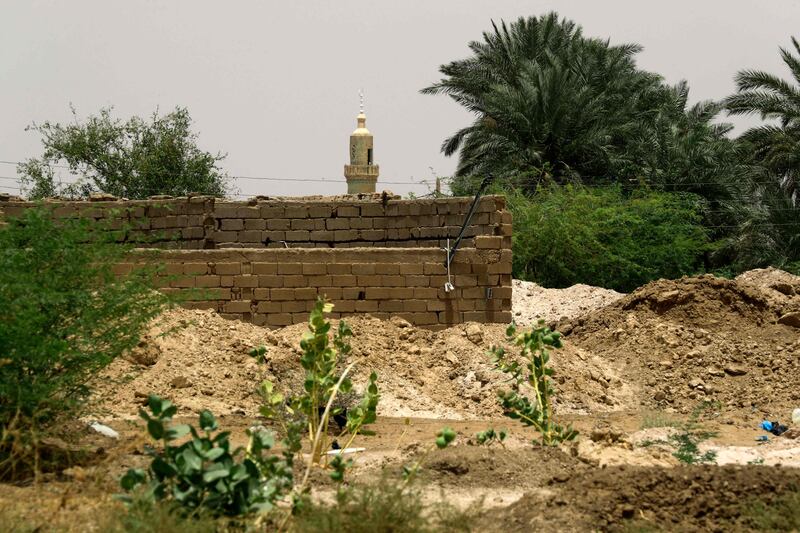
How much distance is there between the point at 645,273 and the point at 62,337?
2647cm

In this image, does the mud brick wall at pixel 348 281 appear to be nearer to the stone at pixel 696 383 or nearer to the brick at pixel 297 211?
the brick at pixel 297 211

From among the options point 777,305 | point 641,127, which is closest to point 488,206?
point 777,305

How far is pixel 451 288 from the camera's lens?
14.9 metres

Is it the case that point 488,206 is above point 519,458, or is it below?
above

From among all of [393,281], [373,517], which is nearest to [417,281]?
[393,281]

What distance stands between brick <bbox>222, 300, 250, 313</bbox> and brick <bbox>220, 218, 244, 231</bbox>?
139 cm

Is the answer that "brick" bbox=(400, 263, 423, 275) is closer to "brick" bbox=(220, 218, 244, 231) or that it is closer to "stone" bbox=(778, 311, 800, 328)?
"brick" bbox=(220, 218, 244, 231)

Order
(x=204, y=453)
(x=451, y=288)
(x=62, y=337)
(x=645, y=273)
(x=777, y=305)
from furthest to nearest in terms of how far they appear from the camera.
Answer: (x=645, y=273) → (x=777, y=305) → (x=451, y=288) → (x=62, y=337) → (x=204, y=453)

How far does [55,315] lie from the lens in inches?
325

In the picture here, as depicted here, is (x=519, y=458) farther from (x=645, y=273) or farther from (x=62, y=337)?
(x=645, y=273)

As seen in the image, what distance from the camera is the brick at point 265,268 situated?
14898 millimetres

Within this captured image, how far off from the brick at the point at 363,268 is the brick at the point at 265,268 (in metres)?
0.90

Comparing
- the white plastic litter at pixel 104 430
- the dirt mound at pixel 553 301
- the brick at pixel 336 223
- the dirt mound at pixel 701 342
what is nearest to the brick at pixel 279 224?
the brick at pixel 336 223

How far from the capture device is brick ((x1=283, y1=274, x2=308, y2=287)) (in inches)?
587
